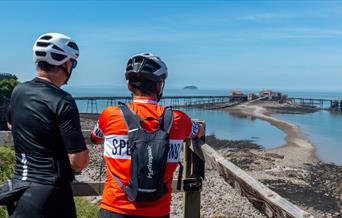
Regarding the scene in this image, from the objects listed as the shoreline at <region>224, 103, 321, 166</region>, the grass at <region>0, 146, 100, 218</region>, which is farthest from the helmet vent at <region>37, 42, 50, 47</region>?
the shoreline at <region>224, 103, 321, 166</region>

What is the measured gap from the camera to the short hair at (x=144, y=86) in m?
3.05

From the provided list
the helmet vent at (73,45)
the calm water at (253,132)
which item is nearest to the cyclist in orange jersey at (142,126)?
the helmet vent at (73,45)

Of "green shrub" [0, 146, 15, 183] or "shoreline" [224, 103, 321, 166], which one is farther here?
"shoreline" [224, 103, 321, 166]

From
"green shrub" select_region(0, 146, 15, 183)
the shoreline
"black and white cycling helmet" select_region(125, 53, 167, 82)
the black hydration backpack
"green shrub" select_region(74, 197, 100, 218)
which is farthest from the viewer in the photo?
the shoreline

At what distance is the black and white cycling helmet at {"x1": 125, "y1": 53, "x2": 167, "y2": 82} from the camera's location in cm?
304

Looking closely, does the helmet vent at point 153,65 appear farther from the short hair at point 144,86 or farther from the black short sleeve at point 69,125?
the black short sleeve at point 69,125

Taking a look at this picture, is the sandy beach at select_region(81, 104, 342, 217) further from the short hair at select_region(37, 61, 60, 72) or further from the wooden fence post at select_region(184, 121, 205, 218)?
the short hair at select_region(37, 61, 60, 72)

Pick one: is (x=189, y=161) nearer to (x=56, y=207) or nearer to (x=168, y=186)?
(x=168, y=186)

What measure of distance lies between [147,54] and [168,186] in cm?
93

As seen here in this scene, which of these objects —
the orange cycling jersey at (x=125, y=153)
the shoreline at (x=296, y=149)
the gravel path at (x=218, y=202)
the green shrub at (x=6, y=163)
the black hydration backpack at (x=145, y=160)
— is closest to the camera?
the black hydration backpack at (x=145, y=160)

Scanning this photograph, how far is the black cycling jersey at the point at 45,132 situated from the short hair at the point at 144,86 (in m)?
0.45

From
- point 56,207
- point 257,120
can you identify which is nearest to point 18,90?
point 56,207

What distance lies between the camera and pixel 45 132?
9.32ft

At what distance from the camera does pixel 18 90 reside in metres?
2.98
